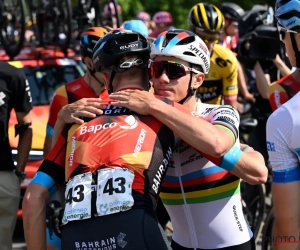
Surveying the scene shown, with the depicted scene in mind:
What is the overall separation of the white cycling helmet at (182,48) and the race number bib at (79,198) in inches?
35.1

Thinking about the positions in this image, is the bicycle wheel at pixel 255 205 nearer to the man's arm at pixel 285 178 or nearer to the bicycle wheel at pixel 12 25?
the bicycle wheel at pixel 12 25

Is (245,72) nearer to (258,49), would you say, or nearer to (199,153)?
(258,49)

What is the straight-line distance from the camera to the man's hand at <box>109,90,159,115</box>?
345 centimetres

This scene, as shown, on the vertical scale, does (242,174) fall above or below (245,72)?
above

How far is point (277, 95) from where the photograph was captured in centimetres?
597

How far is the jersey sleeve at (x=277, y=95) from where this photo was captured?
232 inches

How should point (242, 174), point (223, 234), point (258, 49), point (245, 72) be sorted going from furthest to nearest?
point (245, 72) < point (258, 49) < point (223, 234) < point (242, 174)

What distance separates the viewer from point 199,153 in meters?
3.73

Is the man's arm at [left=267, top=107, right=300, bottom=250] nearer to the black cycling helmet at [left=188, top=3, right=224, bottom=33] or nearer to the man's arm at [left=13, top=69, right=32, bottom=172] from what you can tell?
the man's arm at [left=13, top=69, right=32, bottom=172]

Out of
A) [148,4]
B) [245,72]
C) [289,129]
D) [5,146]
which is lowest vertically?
[148,4]

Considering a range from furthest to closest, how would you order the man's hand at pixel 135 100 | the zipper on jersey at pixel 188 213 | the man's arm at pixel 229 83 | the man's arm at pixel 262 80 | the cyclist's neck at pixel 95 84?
the man's arm at pixel 262 80 < the man's arm at pixel 229 83 < the cyclist's neck at pixel 95 84 < the zipper on jersey at pixel 188 213 < the man's hand at pixel 135 100

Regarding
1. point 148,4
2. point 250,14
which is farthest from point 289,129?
point 148,4

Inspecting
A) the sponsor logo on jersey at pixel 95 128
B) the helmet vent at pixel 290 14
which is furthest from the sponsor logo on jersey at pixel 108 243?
the helmet vent at pixel 290 14

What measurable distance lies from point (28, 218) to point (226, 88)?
4.91m
